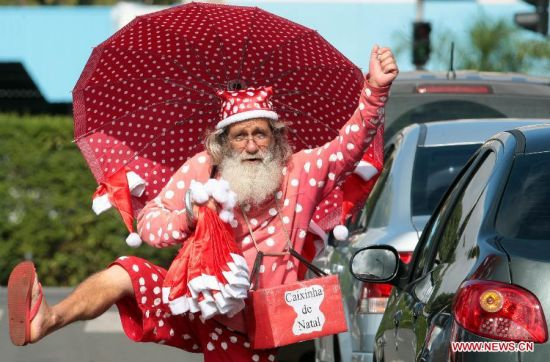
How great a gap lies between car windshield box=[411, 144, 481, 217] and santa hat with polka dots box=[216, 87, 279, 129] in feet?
5.41

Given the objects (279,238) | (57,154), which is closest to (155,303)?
(279,238)

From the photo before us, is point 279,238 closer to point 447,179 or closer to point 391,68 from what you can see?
point 391,68

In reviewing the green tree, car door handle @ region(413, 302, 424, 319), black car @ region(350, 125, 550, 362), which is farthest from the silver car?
the green tree

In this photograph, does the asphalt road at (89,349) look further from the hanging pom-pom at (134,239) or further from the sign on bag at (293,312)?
the sign on bag at (293,312)

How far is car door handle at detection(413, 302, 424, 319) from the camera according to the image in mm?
4766

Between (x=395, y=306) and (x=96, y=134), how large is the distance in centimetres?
194

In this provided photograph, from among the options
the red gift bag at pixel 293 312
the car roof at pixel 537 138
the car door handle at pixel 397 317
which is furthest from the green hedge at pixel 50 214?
the car roof at pixel 537 138

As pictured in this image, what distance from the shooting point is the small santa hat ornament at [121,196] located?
244 inches

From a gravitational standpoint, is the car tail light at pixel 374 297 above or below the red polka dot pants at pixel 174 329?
below

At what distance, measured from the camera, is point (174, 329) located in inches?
233

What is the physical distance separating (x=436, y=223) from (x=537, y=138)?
970mm

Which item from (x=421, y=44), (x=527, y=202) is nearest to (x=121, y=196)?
(x=527, y=202)

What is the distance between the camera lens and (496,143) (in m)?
4.92

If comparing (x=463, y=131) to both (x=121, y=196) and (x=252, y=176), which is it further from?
(x=252, y=176)
